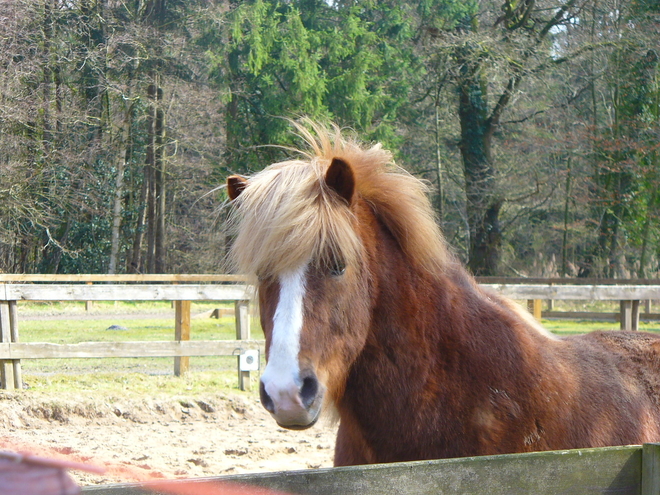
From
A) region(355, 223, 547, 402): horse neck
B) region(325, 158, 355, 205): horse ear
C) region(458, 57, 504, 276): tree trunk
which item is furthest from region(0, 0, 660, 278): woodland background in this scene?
region(325, 158, 355, 205): horse ear

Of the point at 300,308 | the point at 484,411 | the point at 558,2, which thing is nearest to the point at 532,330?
the point at 484,411

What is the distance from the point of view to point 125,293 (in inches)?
321

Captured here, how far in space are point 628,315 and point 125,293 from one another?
6.37 meters

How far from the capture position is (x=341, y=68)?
2364 cm

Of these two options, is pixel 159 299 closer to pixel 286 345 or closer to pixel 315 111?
pixel 286 345

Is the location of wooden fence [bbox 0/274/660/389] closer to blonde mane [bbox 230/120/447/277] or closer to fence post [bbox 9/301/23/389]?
fence post [bbox 9/301/23/389]

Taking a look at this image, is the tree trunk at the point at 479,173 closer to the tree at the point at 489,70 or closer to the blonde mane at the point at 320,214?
the tree at the point at 489,70

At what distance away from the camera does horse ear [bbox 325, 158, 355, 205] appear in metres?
2.33

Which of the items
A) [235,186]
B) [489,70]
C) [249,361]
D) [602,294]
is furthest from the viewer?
[489,70]

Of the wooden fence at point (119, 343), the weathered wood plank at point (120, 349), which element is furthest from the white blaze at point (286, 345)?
the weathered wood plank at point (120, 349)

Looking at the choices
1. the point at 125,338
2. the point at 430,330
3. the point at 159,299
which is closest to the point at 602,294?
the point at 159,299

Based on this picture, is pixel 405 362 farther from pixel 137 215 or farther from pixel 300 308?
pixel 137 215

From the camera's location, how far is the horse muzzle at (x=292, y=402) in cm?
192

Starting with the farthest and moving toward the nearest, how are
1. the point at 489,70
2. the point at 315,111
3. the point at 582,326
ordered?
the point at 315,111 → the point at 489,70 → the point at 582,326
